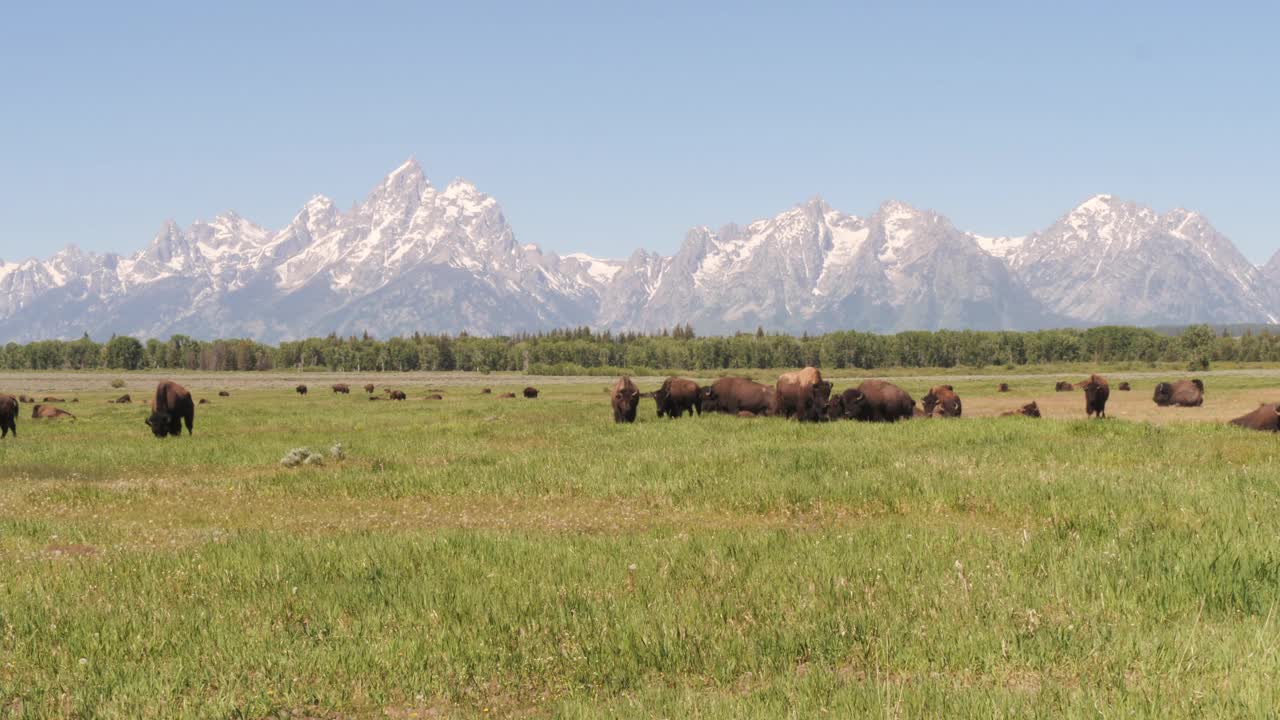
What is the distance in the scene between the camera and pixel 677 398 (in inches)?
1736

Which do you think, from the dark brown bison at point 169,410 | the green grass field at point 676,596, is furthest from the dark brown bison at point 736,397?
the green grass field at point 676,596

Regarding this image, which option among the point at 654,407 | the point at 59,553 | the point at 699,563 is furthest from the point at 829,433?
the point at 654,407

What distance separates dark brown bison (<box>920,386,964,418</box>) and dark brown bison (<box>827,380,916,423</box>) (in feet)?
10.9

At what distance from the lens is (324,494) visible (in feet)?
60.7

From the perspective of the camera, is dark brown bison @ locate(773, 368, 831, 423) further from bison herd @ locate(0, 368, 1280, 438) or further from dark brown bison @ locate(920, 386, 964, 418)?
dark brown bison @ locate(920, 386, 964, 418)

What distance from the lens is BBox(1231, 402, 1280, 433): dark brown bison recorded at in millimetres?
27119

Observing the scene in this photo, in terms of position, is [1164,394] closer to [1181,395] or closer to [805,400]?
[1181,395]

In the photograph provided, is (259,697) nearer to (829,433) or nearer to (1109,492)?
(1109,492)

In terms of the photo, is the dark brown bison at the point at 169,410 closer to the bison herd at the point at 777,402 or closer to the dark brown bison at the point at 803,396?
the bison herd at the point at 777,402

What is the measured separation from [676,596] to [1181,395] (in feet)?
177

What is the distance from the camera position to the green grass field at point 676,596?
6035 millimetres

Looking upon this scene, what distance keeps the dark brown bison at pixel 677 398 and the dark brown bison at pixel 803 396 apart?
6233 mm

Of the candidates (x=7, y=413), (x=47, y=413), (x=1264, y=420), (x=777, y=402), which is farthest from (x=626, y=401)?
(x=47, y=413)

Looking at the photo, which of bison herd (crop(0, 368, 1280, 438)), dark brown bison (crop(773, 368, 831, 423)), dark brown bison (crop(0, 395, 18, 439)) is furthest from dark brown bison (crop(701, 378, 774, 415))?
dark brown bison (crop(0, 395, 18, 439))
